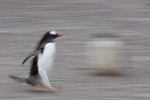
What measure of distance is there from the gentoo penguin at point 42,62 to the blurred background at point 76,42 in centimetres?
17

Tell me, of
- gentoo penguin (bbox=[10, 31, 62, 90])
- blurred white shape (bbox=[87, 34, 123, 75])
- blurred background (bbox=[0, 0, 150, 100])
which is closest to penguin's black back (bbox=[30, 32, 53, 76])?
gentoo penguin (bbox=[10, 31, 62, 90])

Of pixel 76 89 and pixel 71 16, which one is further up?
pixel 71 16

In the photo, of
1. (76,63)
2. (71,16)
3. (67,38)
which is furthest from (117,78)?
(71,16)

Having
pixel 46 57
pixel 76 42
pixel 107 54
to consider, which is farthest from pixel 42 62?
pixel 76 42

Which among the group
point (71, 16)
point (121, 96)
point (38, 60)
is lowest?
point (121, 96)

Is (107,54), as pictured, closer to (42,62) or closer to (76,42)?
(42,62)

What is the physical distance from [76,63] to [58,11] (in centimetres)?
441

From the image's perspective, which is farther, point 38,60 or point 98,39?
point 98,39

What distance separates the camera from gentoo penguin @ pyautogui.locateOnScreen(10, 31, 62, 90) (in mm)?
7473

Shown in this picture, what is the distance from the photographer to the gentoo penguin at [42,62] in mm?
7473

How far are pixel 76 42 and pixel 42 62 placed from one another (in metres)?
3.74

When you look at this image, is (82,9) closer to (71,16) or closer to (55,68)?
(71,16)

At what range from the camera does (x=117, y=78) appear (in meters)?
8.45

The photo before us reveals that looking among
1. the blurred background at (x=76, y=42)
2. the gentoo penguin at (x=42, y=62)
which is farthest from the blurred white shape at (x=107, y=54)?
the gentoo penguin at (x=42, y=62)
